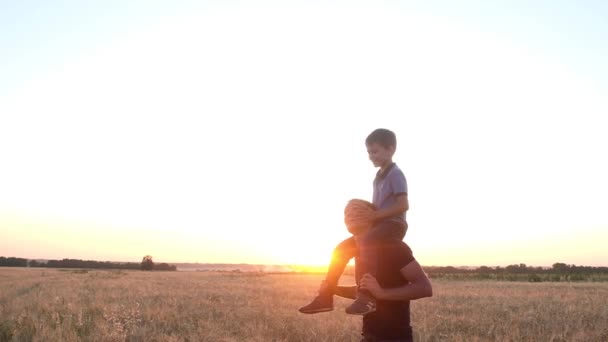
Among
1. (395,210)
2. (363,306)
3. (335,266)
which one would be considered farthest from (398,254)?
(335,266)

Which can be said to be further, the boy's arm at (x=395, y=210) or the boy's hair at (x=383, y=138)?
the boy's hair at (x=383, y=138)

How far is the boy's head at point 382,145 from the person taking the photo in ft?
10.8

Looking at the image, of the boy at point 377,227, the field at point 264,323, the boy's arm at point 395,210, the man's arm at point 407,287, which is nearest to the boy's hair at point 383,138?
the boy at point 377,227

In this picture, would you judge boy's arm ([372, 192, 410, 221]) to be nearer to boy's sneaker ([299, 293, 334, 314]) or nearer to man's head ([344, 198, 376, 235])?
man's head ([344, 198, 376, 235])

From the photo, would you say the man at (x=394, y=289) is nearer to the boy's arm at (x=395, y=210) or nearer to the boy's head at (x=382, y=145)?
the boy's arm at (x=395, y=210)

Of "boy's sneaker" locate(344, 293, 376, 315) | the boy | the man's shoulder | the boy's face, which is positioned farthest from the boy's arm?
"boy's sneaker" locate(344, 293, 376, 315)

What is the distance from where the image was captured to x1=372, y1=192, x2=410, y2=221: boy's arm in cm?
306

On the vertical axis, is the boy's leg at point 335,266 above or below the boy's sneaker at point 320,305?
above

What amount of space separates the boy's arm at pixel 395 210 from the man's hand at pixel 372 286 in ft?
1.16

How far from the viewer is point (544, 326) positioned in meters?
12.1

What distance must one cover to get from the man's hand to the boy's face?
76 centimetres

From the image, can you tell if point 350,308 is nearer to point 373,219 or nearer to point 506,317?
point 373,219

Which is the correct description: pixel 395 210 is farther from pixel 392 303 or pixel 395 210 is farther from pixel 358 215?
pixel 392 303

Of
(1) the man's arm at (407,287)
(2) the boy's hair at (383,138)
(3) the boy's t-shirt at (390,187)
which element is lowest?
(1) the man's arm at (407,287)
